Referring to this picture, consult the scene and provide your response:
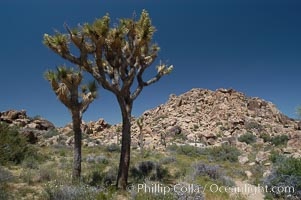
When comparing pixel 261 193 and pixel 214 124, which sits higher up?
pixel 214 124

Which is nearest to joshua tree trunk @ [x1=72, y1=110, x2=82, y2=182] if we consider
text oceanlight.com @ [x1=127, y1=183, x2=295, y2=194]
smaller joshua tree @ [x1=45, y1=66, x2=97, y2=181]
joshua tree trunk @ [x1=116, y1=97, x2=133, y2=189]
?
smaller joshua tree @ [x1=45, y1=66, x2=97, y2=181]

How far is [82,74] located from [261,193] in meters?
6.93

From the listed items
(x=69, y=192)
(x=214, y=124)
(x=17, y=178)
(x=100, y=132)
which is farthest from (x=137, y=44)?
(x=100, y=132)

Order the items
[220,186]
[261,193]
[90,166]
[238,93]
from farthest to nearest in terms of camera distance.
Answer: [238,93], [90,166], [220,186], [261,193]

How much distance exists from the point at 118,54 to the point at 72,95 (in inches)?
83.5

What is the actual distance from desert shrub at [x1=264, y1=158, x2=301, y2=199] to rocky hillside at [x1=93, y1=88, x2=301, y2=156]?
20026mm

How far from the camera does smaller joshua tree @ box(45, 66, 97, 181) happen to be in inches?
371

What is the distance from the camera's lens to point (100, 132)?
42.2 m

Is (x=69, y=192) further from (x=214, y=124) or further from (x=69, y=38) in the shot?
(x=214, y=124)

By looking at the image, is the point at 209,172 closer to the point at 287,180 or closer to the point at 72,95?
the point at 287,180

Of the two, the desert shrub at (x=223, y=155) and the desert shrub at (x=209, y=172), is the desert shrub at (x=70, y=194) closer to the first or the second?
the desert shrub at (x=209, y=172)

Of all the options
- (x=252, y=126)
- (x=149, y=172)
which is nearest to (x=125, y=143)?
(x=149, y=172)

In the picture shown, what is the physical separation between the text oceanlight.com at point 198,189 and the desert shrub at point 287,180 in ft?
0.17

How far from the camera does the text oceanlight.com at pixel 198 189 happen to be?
6.97m
